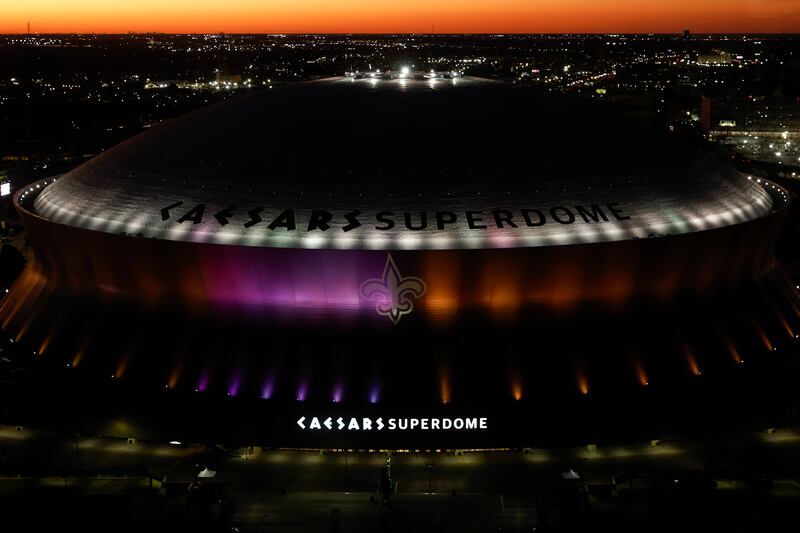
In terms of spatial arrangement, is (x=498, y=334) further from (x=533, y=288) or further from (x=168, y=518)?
(x=168, y=518)

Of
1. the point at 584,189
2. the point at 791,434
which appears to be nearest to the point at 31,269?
the point at 584,189

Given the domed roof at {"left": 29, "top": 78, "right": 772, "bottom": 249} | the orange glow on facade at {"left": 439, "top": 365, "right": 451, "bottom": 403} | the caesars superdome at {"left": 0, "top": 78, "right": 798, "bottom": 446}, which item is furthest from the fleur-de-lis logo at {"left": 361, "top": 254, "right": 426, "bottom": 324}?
the orange glow on facade at {"left": 439, "top": 365, "right": 451, "bottom": 403}

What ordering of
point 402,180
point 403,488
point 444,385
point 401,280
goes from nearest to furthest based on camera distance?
point 403,488
point 401,280
point 444,385
point 402,180

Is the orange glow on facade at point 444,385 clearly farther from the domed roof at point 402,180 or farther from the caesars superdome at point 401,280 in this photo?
the domed roof at point 402,180

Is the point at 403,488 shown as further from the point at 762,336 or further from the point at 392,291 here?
the point at 762,336

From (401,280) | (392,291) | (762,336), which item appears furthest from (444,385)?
(762,336)

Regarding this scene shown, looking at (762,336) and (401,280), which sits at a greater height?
(401,280)
